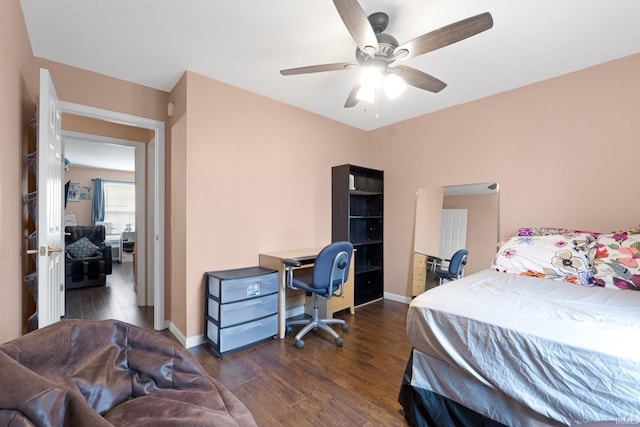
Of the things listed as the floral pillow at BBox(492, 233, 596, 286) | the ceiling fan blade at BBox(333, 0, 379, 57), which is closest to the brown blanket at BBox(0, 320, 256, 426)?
the ceiling fan blade at BBox(333, 0, 379, 57)

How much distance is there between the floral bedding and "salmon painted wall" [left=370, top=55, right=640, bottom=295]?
0.89ft

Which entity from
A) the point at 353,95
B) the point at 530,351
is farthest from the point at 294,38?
the point at 530,351

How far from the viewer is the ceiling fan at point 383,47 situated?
137 centimetres

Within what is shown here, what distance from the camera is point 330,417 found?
1.62 meters

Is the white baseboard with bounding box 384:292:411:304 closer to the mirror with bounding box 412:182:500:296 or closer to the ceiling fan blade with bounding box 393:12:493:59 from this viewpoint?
the mirror with bounding box 412:182:500:296

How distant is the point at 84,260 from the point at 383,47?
5412 mm

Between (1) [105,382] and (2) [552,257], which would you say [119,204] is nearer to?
(1) [105,382]

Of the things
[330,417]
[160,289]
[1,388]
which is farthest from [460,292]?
[160,289]

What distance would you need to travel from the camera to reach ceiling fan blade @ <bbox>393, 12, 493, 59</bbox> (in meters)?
1.36

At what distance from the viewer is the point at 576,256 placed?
2154 millimetres

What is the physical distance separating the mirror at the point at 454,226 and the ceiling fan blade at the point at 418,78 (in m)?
1.51

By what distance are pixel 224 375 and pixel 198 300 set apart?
72cm

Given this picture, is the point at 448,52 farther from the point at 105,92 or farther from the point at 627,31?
the point at 105,92

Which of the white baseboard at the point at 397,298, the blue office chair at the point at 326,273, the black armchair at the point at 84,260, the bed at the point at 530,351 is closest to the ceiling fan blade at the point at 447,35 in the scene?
the bed at the point at 530,351
